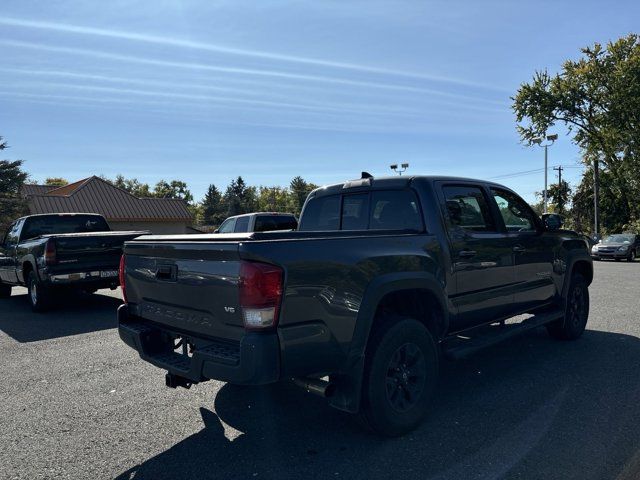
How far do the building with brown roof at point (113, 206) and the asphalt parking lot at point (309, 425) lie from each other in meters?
39.0

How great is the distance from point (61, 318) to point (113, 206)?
37959mm

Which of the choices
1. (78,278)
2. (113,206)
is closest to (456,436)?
(78,278)

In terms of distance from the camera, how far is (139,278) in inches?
159

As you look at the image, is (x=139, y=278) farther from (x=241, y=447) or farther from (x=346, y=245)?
(x=346, y=245)

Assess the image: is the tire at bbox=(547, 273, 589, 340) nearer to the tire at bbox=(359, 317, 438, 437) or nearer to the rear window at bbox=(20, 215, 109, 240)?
the tire at bbox=(359, 317, 438, 437)

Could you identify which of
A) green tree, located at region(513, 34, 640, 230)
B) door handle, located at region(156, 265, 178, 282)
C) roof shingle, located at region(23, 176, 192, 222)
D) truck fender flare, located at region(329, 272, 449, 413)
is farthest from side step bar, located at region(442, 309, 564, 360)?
roof shingle, located at region(23, 176, 192, 222)

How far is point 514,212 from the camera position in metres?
5.51

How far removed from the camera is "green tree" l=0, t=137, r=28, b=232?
38.8 metres

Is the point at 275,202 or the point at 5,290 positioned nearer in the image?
the point at 5,290

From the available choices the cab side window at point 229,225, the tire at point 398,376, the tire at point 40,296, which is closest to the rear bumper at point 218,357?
the tire at point 398,376

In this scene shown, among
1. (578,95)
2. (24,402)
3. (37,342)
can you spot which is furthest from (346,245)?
(578,95)

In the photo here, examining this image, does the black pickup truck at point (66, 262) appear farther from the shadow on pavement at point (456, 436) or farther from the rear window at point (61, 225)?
the shadow on pavement at point (456, 436)

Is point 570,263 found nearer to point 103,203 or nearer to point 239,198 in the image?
point 103,203

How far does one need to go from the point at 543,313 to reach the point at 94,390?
497 cm
